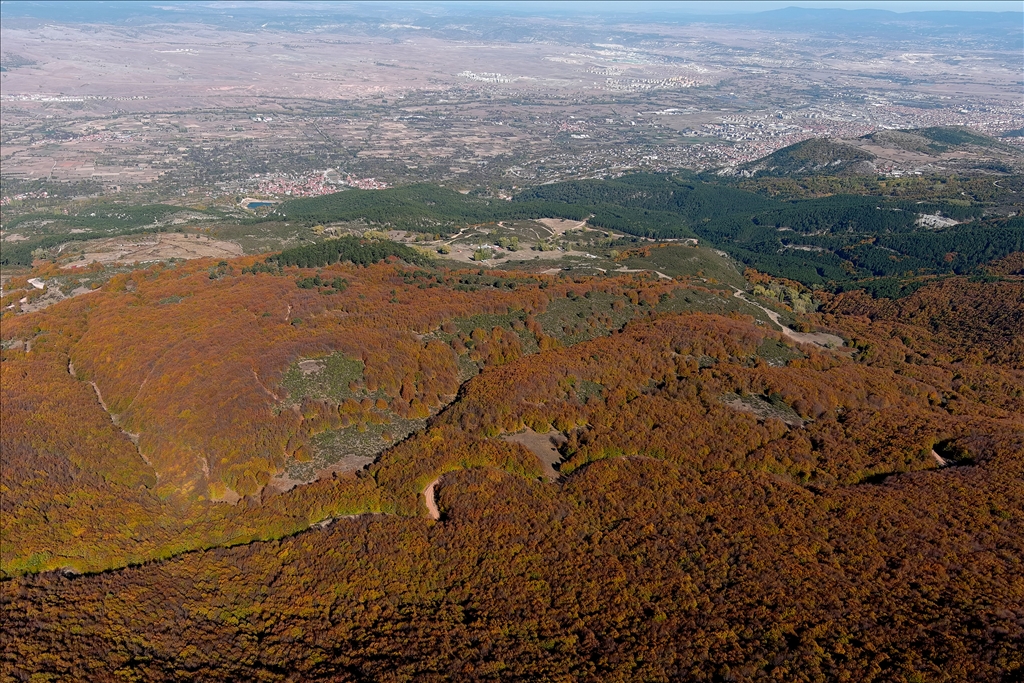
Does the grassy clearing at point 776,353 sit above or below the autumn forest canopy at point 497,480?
below

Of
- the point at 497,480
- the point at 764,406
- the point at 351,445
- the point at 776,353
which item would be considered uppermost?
the point at 497,480

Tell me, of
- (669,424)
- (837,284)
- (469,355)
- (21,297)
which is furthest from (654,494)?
(837,284)

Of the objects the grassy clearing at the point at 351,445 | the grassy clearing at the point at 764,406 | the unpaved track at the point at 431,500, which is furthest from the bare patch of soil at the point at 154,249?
the grassy clearing at the point at 764,406

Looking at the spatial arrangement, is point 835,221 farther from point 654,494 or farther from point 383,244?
point 654,494

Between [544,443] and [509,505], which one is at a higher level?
[509,505]

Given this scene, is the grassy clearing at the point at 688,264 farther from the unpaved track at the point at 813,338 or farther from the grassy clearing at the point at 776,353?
the grassy clearing at the point at 776,353

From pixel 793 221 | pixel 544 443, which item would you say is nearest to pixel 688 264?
pixel 793 221

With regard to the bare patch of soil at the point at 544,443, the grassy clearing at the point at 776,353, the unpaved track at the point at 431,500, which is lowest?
the grassy clearing at the point at 776,353

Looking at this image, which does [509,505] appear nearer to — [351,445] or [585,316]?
[351,445]
